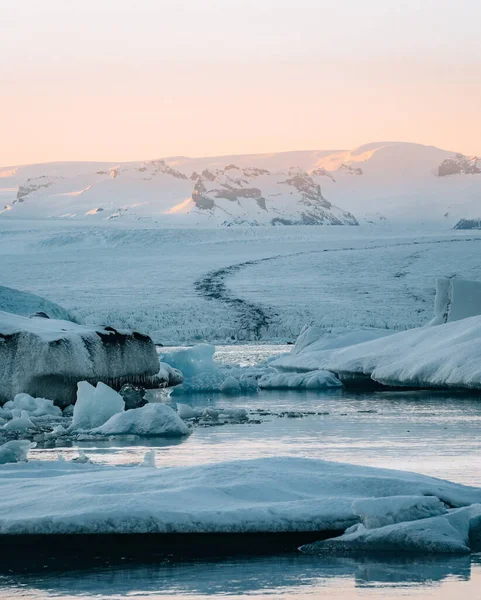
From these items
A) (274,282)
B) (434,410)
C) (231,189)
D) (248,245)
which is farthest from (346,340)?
(231,189)

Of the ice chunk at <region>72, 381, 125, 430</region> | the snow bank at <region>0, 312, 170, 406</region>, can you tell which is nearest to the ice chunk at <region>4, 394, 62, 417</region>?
the snow bank at <region>0, 312, 170, 406</region>

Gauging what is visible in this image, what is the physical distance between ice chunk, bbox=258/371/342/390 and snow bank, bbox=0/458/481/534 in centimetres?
1174

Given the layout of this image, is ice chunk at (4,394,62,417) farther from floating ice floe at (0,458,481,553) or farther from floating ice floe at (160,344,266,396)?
floating ice floe at (0,458,481,553)

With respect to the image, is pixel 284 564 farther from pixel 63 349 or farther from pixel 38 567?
pixel 63 349

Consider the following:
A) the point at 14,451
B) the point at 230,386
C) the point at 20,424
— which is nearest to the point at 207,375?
the point at 230,386

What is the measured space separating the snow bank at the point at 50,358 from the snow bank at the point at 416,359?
4.77 meters

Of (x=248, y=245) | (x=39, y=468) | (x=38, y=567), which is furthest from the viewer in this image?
(x=248, y=245)

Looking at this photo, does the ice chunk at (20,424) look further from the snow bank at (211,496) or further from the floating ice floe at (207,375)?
the floating ice floe at (207,375)

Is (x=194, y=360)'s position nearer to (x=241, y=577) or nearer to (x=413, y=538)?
(x=413, y=538)

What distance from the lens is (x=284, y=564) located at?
6047mm

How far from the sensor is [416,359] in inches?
727

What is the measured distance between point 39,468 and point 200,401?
9067mm

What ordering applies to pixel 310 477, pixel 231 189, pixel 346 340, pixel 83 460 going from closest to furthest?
pixel 310 477 < pixel 83 460 < pixel 346 340 < pixel 231 189

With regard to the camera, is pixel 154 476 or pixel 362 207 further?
pixel 362 207
